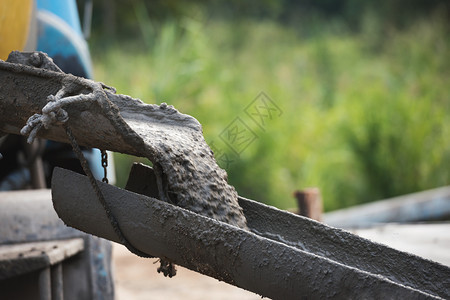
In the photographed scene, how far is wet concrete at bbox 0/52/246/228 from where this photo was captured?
185cm

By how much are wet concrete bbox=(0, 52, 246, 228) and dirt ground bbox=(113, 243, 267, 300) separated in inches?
101

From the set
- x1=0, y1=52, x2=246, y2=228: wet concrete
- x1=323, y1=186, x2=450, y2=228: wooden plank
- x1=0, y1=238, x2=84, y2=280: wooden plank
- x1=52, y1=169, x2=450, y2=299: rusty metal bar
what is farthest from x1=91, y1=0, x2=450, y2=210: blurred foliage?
x1=52, y1=169, x2=450, y2=299: rusty metal bar

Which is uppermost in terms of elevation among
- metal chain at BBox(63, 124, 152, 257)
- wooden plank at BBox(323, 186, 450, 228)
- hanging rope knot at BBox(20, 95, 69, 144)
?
hanging rope knot at BBox(20, 95, 69, 144)

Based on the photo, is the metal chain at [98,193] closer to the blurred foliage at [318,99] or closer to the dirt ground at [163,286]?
the dirt ground at [163,286]

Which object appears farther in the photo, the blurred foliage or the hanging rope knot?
the blurred foliage

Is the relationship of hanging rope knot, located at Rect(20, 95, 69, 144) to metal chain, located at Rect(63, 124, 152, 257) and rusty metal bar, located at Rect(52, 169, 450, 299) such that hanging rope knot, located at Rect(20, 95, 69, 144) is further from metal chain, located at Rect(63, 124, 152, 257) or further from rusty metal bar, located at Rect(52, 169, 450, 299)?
rusty metal bar, located at Rect(52, 169, 450, 299)

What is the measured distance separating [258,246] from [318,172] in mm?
6421

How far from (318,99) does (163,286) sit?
6354 mm

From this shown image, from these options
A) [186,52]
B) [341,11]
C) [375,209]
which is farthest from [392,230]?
[341,11]

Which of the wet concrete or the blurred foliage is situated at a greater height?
the wet concrete

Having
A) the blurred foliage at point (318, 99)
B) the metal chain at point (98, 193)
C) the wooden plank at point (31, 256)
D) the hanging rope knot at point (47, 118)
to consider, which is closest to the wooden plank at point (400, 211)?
the blurred foliage at point (318, 99)

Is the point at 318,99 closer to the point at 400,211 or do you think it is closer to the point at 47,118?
the point at 400,211

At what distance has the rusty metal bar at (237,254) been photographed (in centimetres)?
168

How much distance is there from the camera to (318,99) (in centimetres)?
1105
